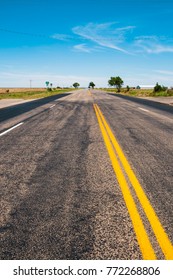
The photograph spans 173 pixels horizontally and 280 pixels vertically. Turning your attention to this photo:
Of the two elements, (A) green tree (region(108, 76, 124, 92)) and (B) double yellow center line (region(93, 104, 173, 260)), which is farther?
(A) green tree (region(108, 76, 124, 92))

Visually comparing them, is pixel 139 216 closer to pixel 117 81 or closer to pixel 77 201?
pixel 77 201

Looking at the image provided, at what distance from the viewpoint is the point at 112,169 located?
15.7 ft

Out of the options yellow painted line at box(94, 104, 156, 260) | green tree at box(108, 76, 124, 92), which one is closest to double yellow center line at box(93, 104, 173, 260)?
yellow painted line at box(94, 104, 156, 260)

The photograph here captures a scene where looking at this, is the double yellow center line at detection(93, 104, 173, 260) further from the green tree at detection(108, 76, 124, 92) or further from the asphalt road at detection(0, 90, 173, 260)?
the green tree at detection(108, 76, 124, 92)

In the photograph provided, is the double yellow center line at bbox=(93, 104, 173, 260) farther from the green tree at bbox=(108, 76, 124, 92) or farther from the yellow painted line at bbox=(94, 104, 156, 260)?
the green tree at bbox=(108, 76, 124, 92)

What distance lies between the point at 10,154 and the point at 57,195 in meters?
2.64

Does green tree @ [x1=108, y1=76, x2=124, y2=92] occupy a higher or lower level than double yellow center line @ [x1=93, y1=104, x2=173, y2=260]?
higher

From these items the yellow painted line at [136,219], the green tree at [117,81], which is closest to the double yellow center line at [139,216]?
the yellow painted line at [136,219]

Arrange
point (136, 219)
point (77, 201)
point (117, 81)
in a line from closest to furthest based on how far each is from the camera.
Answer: point (136, 219) < point (77, 201) < point (117, 81)

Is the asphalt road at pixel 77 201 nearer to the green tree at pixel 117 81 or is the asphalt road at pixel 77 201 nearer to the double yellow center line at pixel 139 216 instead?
the double yellow center line at pixel 139 216

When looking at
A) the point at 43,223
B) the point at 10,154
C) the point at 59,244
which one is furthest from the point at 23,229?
the point at 10,154

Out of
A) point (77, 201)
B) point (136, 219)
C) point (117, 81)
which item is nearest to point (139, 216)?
point (136, 219)
